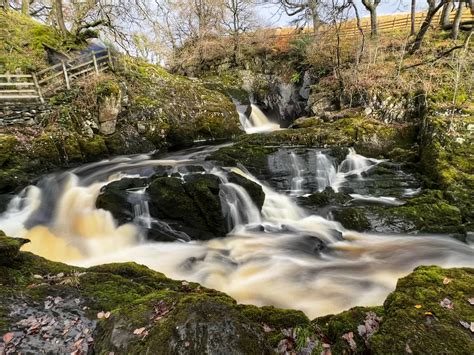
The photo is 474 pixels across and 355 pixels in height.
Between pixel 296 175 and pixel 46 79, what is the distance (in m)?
9.60

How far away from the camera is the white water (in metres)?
17.6

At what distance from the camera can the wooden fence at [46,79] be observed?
10602 millimetres

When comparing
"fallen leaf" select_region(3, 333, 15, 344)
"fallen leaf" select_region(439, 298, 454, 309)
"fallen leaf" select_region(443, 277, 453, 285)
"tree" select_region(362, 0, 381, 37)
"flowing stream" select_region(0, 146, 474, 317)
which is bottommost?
"flowing stream" select_region(0, 146, 474, 317)

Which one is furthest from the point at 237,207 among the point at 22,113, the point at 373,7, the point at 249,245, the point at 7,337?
the point at 373,7

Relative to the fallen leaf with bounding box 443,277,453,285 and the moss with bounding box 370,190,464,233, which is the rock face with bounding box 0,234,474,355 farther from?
the moss with bounding box 370,190,464,233

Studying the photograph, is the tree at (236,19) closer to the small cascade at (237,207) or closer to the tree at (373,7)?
the tree at (373,7)

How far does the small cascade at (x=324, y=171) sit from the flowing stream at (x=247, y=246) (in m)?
0.54

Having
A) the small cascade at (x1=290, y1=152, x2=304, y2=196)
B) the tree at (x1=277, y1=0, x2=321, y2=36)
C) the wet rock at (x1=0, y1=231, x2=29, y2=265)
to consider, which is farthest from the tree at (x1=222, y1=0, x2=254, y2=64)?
the wet rock at (x1=0, y1=231, x2=29, y2=265)

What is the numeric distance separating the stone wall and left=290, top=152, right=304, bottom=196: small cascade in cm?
884

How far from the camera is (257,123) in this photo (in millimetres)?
18438

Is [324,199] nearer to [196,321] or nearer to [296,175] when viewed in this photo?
[296,175]

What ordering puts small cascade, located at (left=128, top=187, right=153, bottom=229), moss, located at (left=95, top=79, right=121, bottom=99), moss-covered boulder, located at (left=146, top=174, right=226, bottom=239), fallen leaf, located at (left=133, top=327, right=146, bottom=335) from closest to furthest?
fallen leaf, located at (left=133, top=327, right=146, bottom=335) < moss-covered boulder, located at (left=146, top=174, right=226, bottom=239) < small cascade, located at (left=128, top=187, right=153, bottom=229) < moss, located at (left=95, top=79, right=121, bottom=99)

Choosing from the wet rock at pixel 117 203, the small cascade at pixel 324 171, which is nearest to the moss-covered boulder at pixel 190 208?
the wet rock at pixel 117 203

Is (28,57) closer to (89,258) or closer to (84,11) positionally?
(84,11)
